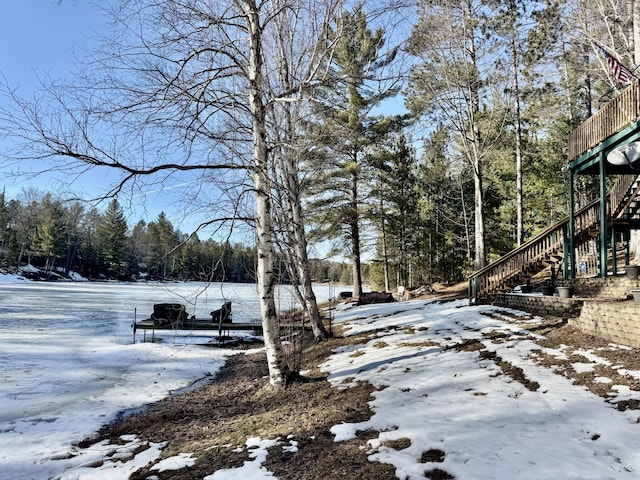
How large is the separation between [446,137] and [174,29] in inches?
516

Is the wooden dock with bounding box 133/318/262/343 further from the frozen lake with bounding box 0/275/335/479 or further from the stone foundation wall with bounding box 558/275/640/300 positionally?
the stone foundation wall with bounding box 558/275/640/300

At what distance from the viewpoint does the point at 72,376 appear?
8.43m

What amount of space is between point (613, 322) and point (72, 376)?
31.7 feet

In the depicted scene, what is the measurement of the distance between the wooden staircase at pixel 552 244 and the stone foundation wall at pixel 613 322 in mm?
4433

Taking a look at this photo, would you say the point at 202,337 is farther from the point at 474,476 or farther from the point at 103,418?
the point at 474,476

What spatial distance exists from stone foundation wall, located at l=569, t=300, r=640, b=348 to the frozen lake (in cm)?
494

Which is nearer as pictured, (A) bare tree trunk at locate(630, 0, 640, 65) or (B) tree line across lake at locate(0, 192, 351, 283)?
(A) bare tree trunk at locate(630, 0, 640, 65)

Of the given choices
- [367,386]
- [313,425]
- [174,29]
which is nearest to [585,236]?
[367,386]

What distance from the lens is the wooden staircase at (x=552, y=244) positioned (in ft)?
34.5

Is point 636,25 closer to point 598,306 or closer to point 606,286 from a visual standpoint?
point 606,286

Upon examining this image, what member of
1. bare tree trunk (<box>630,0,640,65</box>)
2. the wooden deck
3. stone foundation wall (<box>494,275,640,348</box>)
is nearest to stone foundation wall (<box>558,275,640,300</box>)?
stone foundation wall (<box>494,275,640,348</box>)

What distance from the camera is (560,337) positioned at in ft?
20.7

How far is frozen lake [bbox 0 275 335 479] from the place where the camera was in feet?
15.8

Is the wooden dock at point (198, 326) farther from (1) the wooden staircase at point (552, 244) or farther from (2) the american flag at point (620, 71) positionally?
(2) the american flag at point (620, 71)
